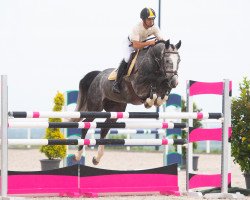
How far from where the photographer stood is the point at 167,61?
6.72 metres

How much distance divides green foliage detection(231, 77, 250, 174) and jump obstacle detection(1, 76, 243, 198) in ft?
1.89

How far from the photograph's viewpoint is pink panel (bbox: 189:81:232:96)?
746 centimetres

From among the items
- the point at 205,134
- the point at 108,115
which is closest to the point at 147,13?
the point at 108,115

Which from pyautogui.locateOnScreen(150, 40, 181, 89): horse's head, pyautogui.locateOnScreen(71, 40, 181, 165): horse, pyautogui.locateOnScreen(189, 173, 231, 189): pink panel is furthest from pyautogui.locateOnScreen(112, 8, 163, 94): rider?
pyautogui.locateOnScreen(189, 173, 231, 189): pink panel

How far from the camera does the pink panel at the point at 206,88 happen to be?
7.46 meters

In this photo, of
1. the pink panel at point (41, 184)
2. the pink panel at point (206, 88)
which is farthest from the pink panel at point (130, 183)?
the pink panel at point (206, 88)

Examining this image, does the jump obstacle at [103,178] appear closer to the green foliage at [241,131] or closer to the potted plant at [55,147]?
the green foliage at [241,131]

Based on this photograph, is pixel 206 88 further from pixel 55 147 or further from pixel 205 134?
pixel 55 147

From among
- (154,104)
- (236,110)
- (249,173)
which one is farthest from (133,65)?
(249,173)

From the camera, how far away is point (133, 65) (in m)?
7.41

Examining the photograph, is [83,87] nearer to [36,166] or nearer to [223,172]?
[223,172]

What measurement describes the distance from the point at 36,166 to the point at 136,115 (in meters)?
7.25

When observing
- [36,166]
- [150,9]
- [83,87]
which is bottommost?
[36,166]

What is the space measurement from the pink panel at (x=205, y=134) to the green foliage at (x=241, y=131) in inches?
20.6
